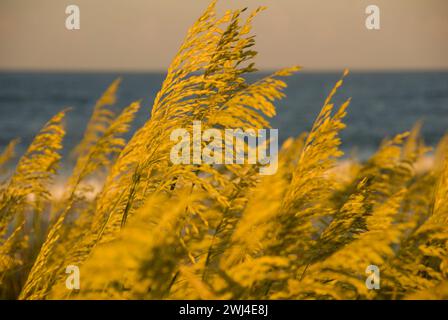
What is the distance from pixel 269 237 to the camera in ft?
5.55

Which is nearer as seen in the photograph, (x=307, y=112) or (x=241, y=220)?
(x=241, y=220)

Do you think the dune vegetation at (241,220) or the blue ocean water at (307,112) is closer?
the dune vegetation at (241,220)

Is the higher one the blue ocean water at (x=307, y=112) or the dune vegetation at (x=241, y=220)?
the blue ocean water at (x=307, y=112)

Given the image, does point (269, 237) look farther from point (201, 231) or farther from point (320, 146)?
point (201, 231)

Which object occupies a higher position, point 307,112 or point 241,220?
point 307,112

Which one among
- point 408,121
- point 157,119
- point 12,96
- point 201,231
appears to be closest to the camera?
point 157,119

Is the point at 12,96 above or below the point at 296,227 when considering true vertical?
above

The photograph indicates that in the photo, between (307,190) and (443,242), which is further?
(443,242)

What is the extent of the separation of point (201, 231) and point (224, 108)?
0.65m

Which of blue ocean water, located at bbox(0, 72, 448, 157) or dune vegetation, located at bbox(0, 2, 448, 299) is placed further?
blue ocean water, located at bbox(0, 72, 448, 157)

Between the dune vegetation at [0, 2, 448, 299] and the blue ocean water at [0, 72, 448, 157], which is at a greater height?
the blue ocean water at [0, 72, 448, 157]

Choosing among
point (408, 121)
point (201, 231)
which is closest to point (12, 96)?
point (408, 121)
